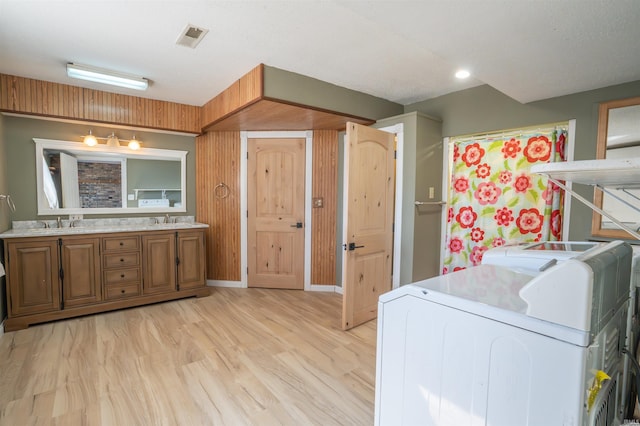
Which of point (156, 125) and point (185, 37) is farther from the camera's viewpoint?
point (156, 125)

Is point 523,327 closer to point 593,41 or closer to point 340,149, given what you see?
point 593,41

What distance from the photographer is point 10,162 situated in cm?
316

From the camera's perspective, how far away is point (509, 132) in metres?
2.87

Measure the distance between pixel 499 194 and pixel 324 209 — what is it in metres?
2.05

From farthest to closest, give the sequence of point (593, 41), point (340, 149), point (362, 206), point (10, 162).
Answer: point (340, 149) < point (10, 162) < point (362, 206) < point (593, 41)

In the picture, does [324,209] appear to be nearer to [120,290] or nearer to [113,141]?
[120,290]

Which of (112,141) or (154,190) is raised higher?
(112,141)

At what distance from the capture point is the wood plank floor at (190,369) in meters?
1.82

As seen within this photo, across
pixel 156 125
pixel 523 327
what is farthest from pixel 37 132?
pixel 523 327

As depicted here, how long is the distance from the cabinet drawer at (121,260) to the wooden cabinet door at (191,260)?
18.1 inches

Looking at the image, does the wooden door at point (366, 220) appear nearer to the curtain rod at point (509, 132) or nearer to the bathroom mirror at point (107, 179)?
the curtain rod at point (509, 132)

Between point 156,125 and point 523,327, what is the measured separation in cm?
409

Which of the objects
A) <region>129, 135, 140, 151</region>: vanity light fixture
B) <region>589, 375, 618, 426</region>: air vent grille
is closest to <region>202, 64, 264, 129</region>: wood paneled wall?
<region>129, 135, 140, 151</region>: vanity light fixture

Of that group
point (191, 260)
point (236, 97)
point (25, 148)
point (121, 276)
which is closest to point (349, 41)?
point (236, 97)
